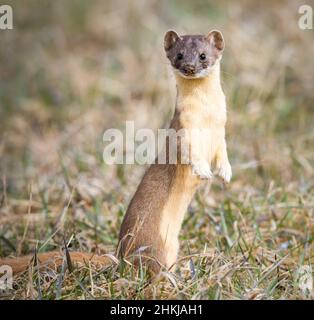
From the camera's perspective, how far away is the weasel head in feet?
16.0

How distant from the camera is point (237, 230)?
5965mm

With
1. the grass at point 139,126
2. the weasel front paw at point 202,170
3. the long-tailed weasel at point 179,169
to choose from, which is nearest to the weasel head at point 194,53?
the long-tailed weasel at point 179,169

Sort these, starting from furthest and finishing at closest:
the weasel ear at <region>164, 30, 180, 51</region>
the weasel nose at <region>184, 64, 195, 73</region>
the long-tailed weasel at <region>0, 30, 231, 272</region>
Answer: the weasel ear at <region>164, 30, 180, 51</region> < the long-tailed weasel at <region>0, 30, 231, 272</region> < the weasel nose at <region>184, 64, 195, 73</region>

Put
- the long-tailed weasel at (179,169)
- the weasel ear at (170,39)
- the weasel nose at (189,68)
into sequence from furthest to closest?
the weasel ear at (170,39) → the long-tailed weasel at (179,169) → the weasel nose at (189,68)

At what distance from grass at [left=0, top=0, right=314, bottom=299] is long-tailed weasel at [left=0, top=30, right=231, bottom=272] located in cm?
19

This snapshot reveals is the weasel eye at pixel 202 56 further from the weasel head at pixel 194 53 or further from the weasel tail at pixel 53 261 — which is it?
the weasel tail at pixel 53 261

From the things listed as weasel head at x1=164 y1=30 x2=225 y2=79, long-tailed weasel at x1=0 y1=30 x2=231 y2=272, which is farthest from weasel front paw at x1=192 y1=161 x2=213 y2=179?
weasel head at x1=164 y1=30 x2=225 y2=79

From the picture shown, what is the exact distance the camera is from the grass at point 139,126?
4988 millimetres

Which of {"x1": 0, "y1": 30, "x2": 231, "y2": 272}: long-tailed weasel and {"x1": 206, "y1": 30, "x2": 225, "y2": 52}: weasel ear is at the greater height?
{"x1": 206, "y1": 30, "x2": 225, "y2": 52}: weasel ear

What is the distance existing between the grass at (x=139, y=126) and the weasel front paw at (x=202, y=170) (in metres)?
0.60

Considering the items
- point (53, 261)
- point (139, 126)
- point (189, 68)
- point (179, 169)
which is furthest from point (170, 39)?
point (139, 126)

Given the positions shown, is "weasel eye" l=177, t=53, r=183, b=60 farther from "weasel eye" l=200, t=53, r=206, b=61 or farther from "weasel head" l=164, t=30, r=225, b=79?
"weasel eye" l=200, t=53, r=206, b=61

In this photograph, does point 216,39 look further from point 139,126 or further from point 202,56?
point 139,126
